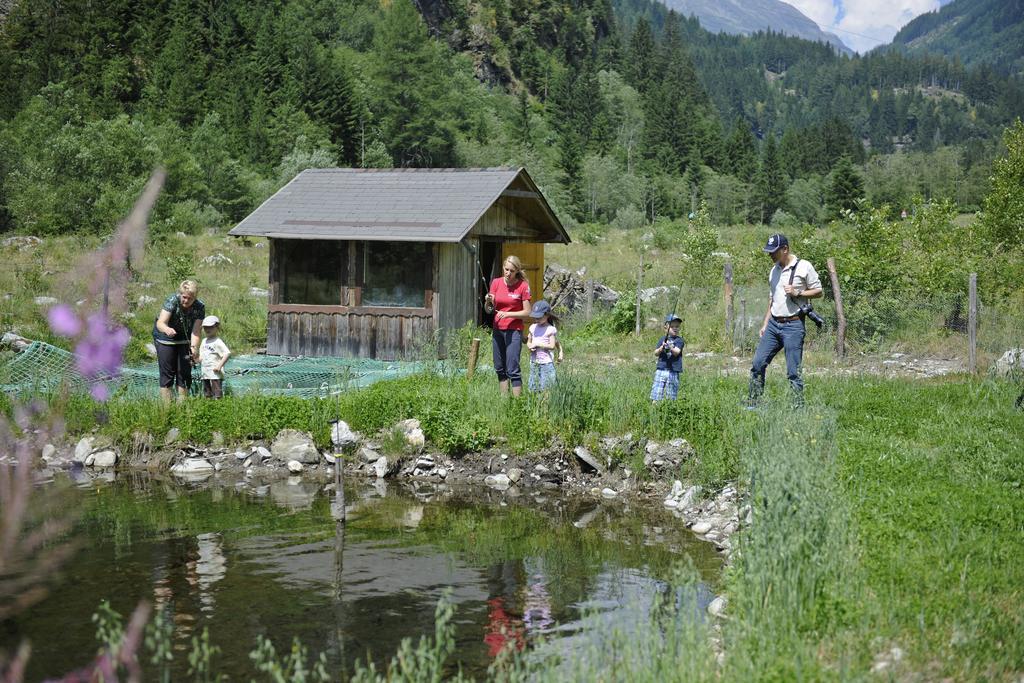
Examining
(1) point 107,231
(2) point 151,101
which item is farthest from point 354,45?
(1) point 107,231

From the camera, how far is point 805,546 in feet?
20.5

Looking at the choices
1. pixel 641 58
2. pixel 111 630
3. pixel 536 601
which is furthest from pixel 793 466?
pixel 641 58

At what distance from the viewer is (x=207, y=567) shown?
8352mm

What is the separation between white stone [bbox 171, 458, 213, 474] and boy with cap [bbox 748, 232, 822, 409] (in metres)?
6.46

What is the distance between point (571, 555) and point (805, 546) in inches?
120

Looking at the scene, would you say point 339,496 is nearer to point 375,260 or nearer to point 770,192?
point 375,260

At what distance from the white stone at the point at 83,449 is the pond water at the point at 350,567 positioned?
0.95m

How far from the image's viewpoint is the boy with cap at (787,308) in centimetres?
1084

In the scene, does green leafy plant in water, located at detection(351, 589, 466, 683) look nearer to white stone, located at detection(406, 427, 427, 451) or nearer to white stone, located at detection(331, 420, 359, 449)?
white stone, located at detection(406, 427, 427, 451)

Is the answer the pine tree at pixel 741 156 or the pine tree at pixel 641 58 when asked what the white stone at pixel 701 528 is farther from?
the pine tree at pixel 641 58

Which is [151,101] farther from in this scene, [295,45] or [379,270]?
[379,270]

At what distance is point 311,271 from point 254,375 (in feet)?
12.6

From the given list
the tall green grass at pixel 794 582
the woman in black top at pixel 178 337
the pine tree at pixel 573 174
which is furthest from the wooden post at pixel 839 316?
the pine tree at pixel 573 174

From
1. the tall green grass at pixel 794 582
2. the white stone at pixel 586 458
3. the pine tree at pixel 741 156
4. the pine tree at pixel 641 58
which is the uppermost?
the pine tree at pixel 641 58
